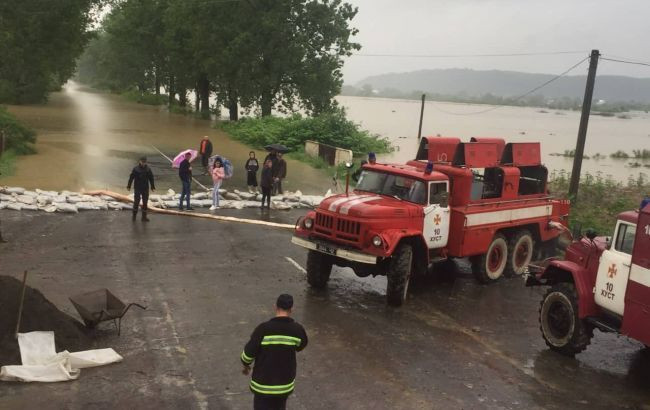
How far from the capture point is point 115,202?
57.4 feet

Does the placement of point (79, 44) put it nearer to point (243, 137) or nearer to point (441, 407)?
point (243, 137)

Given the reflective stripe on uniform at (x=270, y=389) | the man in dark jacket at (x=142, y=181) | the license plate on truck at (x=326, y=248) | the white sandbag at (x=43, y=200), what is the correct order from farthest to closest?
the white sandbag at (x=43, y=200)
the man in dark jacket at (x=142, y=181)
the license plate on truck at (x=326, y=248)
the reflective stripe on uniform at (x=270, y=389)

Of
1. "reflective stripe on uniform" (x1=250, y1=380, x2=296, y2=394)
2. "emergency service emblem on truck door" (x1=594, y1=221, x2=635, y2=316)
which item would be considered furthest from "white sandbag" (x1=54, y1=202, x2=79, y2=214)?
"emergency service emblem on truck door" (x1=594, y1=221, x2=635, y2=316)

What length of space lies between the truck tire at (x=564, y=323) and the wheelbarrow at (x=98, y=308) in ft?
19.7

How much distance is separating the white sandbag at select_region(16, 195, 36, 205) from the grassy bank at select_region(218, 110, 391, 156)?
17.5 metres

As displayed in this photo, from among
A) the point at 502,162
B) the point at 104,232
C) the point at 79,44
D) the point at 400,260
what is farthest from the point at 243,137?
the point at 400,260

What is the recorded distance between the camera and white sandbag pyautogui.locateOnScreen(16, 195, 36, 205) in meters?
16.3

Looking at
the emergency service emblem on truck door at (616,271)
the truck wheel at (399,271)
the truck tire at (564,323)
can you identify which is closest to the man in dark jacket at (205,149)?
the truck wheel at (399,271)

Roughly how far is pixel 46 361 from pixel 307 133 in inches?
1096

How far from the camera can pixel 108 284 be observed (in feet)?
34.7

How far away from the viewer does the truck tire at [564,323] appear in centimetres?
863

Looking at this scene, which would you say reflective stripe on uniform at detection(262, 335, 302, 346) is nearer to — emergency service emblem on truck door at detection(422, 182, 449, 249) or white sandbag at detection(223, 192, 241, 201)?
emergency service emblem on truck door at detection(422, 182, 449, 249)

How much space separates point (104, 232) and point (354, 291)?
6.67m

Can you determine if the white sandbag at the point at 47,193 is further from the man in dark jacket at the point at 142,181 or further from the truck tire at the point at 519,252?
the truck tire at the point at 519,252
